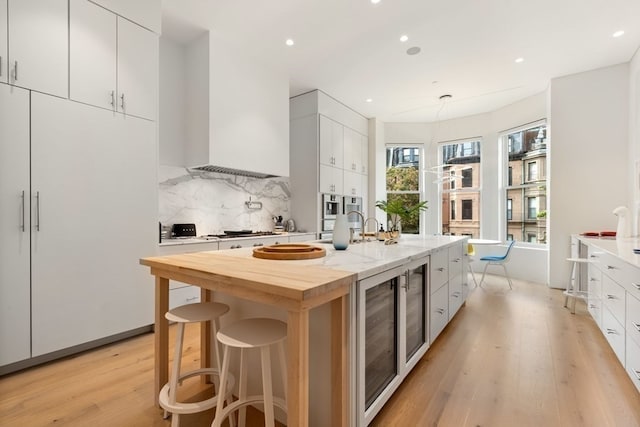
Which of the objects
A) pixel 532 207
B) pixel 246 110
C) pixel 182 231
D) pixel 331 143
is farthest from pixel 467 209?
pixel 182 231

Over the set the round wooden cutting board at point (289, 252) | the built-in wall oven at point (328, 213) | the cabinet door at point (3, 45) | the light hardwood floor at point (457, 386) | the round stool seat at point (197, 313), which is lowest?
the light hardwood floor at point (457, 386)

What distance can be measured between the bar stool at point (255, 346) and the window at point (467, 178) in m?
5.78

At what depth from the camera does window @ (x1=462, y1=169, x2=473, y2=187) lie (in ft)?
20.0

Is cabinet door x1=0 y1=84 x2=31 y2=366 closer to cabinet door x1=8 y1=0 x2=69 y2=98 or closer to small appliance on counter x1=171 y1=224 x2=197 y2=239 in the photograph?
cabinet door x1=8 y1=0 x2=69 y2=98

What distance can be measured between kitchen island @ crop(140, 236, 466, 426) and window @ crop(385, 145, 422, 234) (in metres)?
4.95

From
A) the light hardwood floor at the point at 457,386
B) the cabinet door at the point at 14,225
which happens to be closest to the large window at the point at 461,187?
the light hardwood floor at the point at 457,386

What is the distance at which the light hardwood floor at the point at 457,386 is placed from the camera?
163 cm

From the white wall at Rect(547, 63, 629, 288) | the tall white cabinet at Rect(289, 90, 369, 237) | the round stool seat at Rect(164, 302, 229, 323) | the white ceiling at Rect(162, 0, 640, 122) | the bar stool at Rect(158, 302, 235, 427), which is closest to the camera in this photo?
the bar stool at Rect(158, 302, 235, 427)

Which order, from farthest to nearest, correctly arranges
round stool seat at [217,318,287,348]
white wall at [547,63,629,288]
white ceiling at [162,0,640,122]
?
white wall at [547,63,629,288] < white ceiling at [162,0,640,122] < round stool seat at [217,318,287,348]

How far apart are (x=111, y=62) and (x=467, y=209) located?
240 inches

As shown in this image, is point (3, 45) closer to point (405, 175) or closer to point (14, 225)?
point (14, 225)

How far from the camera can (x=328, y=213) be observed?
4.97m

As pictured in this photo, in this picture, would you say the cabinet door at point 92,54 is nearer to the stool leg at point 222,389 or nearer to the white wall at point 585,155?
the stool leg at point 222,389

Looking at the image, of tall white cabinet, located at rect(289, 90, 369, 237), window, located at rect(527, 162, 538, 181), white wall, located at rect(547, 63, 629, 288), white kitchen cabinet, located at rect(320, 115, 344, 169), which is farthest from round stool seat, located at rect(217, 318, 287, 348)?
window, located at rect(527, 162, 538, 181)
